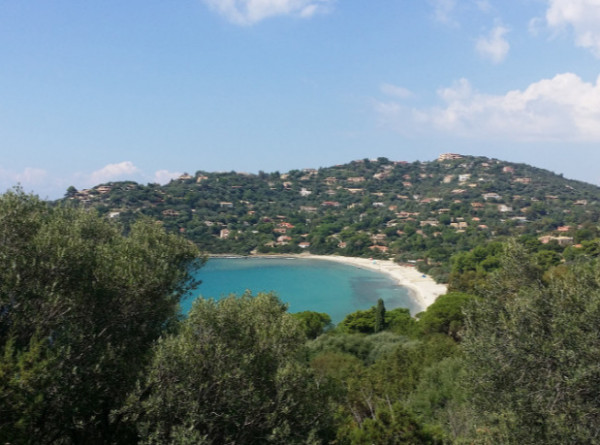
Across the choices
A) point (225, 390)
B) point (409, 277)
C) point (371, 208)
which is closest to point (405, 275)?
point (409, 277)

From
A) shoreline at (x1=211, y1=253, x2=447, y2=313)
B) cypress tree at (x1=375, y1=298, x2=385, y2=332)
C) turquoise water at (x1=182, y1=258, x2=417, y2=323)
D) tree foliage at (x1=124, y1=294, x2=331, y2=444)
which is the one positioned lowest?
turquoise water at (x1=182, y1=258, x2=417, y2=323)

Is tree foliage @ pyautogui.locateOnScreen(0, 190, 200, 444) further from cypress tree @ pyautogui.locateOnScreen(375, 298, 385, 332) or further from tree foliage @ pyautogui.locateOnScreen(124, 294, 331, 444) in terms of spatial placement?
cypress tree @ pyautogui.locateOnScreen(375, 298, 385, 332)

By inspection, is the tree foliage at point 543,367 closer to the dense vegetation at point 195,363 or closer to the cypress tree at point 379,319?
the dense vegetation at point 195,363

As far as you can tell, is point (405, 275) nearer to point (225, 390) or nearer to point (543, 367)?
point (543, 367)

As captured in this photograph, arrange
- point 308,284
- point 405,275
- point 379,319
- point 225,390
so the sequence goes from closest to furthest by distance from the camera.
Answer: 1. point 225,390
2. point 379,319
3. point 308,284
4. point 405,275

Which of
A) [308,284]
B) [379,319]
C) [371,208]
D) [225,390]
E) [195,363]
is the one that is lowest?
[308,284]

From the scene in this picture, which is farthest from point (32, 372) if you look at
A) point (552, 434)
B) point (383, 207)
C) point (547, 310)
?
point (383, 207)

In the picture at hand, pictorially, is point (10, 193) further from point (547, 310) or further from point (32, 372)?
point (547, 310)

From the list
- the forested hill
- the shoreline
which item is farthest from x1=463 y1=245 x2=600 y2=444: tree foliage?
the forested hill
